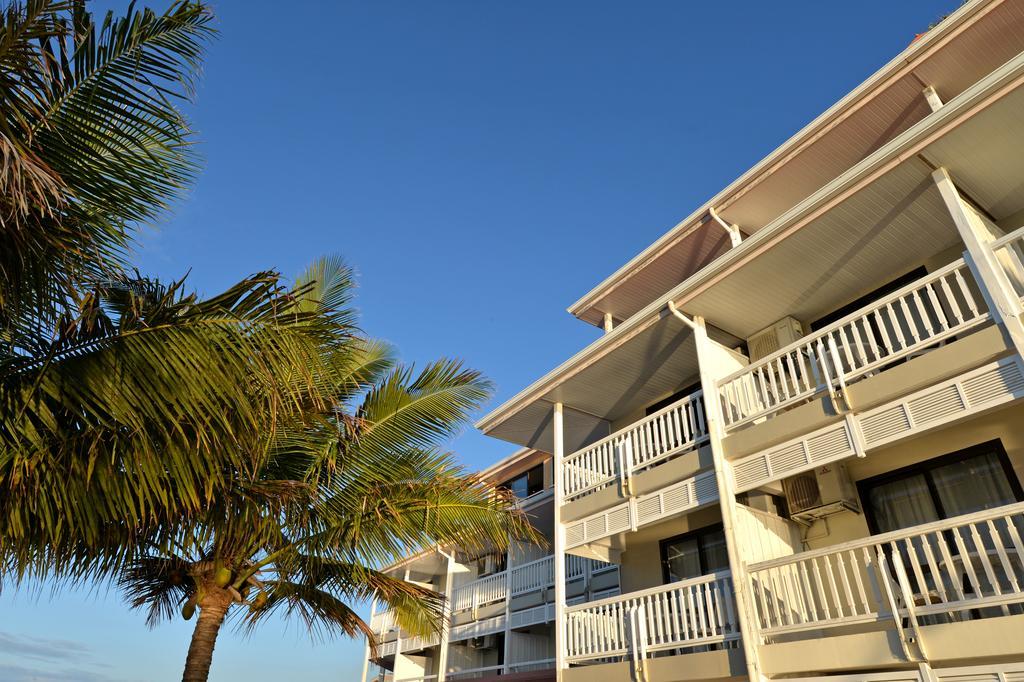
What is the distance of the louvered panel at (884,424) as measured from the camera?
7320 millimetres

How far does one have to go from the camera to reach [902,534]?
21.7 feet

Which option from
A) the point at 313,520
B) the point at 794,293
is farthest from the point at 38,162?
the point at 794,293

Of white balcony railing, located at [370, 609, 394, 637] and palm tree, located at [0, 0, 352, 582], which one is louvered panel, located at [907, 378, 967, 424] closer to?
palm tree, located at [0, 0, 352, 582]

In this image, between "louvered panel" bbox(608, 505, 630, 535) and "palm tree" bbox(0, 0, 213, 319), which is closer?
"palm tree" bbox(0, 0, 213, 319)

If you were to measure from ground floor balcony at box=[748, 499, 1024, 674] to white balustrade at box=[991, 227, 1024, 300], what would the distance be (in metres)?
2.42

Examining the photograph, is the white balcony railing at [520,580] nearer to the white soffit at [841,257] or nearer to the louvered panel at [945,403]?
the white soffit at [841,257]

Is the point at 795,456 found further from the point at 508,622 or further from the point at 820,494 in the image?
the point at 508,622

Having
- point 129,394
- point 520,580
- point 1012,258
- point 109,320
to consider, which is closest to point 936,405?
point 1012,258

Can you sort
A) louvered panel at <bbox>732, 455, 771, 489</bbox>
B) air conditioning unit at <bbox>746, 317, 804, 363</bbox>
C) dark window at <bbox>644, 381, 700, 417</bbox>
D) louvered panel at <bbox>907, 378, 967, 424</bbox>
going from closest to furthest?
louvered panel at <bbox>907, 378, 967, 424</bbox>
louvered panel at <bbox>732, 455, 771, 489</bbox>
air conditioning unit at <bbox>746, 317, 804, 363</bbox>
dark window at <bbox>644, 381, 700, 417</bbox>

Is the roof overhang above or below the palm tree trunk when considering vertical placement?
above

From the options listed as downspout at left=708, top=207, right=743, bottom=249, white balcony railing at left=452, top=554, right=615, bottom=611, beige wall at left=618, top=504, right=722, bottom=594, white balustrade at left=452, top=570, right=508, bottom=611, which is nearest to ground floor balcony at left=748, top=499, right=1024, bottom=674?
beige wall at left=618, top=504, right=722, bottom=594

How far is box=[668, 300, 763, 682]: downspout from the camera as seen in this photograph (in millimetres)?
7621

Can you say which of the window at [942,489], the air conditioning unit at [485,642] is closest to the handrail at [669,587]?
the window at [942,489]

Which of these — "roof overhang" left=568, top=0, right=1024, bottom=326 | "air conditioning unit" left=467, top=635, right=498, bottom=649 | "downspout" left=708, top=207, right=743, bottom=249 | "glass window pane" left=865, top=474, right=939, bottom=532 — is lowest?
"air conditioning unit" left=467, top=635, right=498, bottom=649
